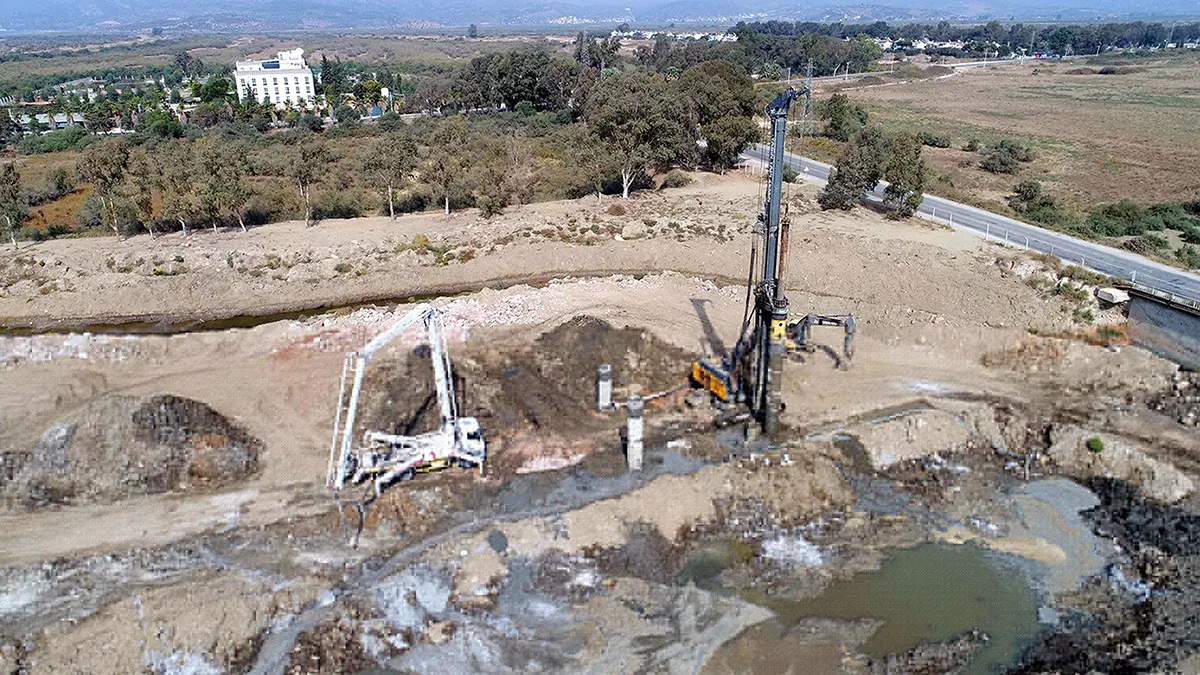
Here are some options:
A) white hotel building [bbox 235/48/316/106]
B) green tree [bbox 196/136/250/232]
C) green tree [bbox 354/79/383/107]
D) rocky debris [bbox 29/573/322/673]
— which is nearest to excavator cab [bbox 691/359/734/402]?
rocky debris [bbox 29/573/322/673]

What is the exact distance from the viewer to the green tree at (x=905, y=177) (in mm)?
41531

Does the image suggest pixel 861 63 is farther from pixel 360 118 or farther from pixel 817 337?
pixel 817 337

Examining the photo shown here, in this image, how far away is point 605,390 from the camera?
79.7ft

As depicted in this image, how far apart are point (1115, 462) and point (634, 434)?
13132 mm

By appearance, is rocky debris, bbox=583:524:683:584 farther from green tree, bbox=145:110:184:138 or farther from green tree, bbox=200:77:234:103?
green tree, bbox=200:77:234:103

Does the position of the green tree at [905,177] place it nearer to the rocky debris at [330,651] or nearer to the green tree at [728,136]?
the green tree at [728,136]

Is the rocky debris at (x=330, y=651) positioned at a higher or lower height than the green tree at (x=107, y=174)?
lower

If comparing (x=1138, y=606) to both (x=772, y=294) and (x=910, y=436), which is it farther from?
(x=772, y=294)

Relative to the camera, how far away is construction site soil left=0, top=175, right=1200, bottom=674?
53.7ft

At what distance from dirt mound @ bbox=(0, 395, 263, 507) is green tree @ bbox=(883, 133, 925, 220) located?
3350cm

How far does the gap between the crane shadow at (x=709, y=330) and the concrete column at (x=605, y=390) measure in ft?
17.6

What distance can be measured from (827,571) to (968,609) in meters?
2.98

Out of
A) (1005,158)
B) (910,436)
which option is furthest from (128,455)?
(1005,158)

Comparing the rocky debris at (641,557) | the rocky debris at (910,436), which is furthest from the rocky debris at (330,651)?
the rocky debris at (910,436)
